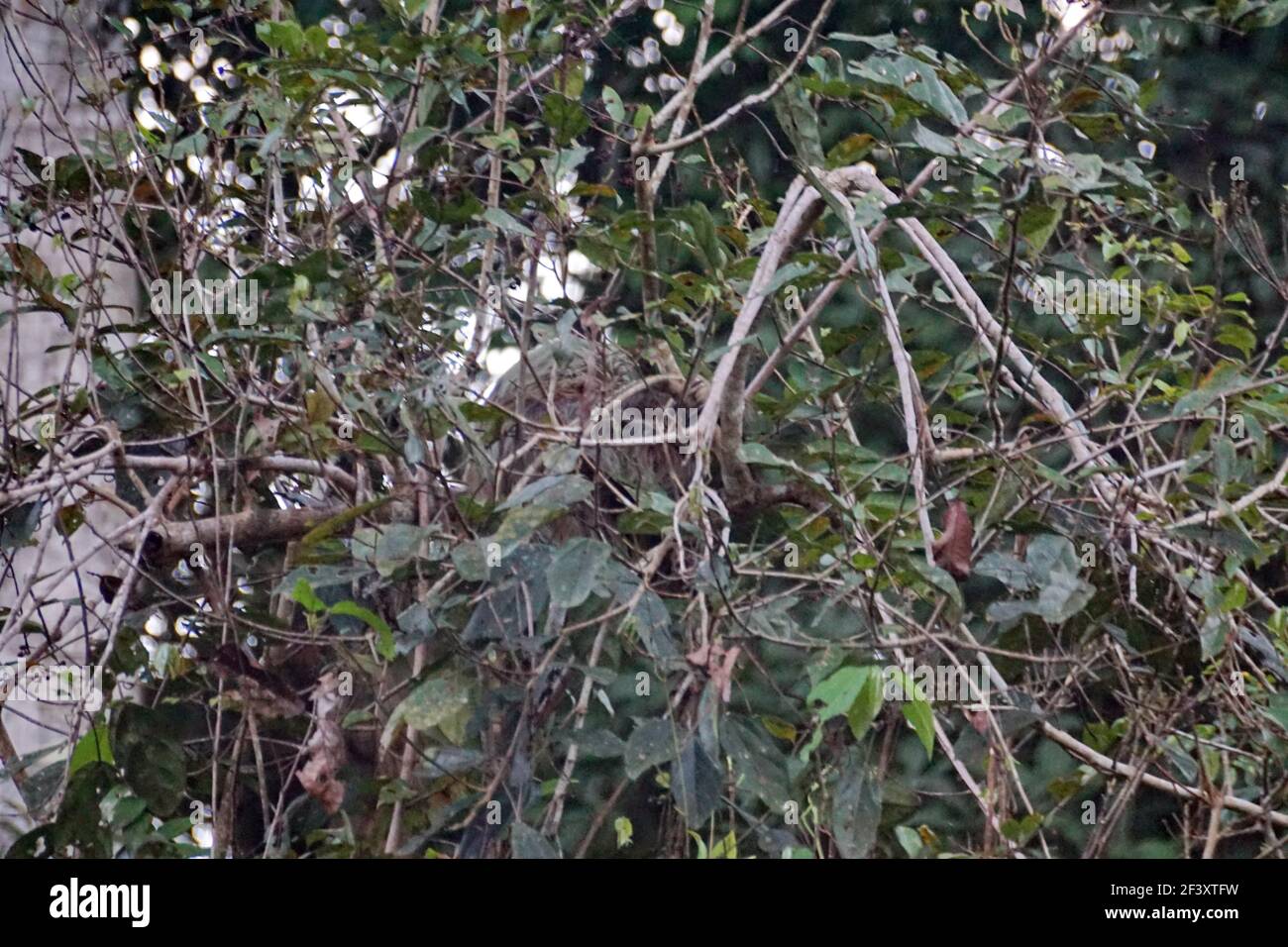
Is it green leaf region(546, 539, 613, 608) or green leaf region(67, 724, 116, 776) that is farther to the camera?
green leaf region(67, 724, 116, 776)

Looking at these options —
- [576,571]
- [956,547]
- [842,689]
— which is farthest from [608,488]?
[842,689]

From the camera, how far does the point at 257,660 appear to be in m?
2.21

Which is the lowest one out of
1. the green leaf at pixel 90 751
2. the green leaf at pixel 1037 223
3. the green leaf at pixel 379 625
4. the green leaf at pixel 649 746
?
the green leaf at pixel 90 751

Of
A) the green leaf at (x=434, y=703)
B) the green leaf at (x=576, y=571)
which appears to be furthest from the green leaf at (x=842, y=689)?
the green leaf at (x=434, y=703)

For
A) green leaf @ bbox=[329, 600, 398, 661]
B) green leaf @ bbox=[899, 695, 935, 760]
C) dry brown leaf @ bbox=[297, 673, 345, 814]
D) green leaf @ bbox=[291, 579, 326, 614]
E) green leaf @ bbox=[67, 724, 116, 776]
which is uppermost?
green leaf @ bbox=[291, 579, 326, 614]

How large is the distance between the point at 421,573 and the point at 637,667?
890 mm

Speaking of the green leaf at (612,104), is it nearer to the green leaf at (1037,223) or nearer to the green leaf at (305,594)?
the green leaf at (1037,223)

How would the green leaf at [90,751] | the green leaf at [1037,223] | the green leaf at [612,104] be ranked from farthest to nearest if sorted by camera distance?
the green leaf at [612,104] < the green leaf at [90,751] < the green leaf at [1037,223]

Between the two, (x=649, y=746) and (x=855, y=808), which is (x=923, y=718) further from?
(x=649, y=746)

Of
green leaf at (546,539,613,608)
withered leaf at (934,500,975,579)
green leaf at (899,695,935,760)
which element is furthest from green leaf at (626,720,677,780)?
withered leaf at (934,500,975,579)

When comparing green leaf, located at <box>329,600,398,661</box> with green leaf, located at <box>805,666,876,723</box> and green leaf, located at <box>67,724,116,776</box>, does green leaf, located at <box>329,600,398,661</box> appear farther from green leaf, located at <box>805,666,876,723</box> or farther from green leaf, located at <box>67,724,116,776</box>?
green leaf, located at <box>805,666,876,723</box>
